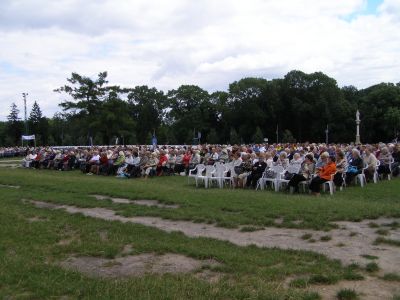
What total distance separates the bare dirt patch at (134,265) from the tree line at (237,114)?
61716mm

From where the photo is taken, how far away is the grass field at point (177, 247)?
489cm

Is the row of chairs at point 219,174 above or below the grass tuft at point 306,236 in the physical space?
above

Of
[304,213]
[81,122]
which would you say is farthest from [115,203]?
[81,122]

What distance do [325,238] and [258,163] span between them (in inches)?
318

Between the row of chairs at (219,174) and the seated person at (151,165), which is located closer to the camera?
the row of chairs at (219,174)

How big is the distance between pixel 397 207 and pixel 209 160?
11398mm

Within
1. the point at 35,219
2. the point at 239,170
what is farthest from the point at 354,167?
the point at 35,219

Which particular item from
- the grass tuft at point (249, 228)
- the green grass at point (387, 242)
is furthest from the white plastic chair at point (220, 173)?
the green grass at point (387, 242)

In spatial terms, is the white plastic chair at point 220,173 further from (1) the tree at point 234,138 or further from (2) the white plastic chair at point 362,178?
(1) the tree at point 234,138

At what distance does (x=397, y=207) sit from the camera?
941 centimetres

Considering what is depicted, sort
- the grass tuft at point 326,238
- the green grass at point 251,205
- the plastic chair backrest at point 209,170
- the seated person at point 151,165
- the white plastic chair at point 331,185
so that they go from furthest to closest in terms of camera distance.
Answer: the seated person at point 151,165 < the plastic chair backrest at point 209,170 < the white plastic chair at point 331,185 < the green grass at point 251,205 < the grass tuft at point 326,238

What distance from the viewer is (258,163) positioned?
49.4 feet

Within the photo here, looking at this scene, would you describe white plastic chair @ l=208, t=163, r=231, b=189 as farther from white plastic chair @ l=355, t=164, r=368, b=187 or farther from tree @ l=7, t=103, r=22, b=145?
tree @ l=7, t=103, r=22, b=145

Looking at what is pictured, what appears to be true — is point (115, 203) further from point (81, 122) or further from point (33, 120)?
point (33, 120)
